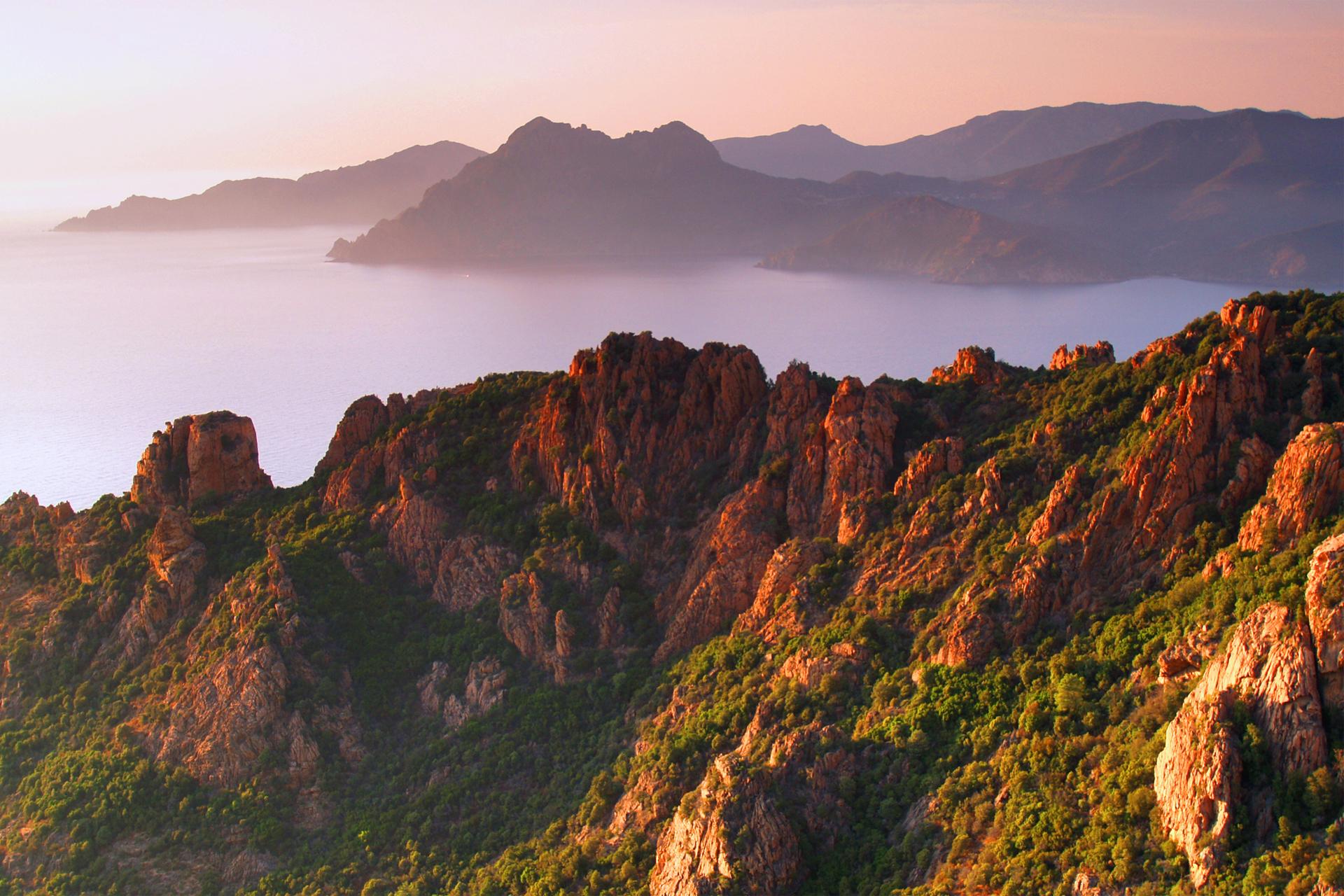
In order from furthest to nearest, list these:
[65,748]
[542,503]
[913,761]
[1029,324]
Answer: [1029,324] → [542,503] → [65,748] → [913,761]

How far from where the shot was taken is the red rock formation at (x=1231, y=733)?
25969 millimetres

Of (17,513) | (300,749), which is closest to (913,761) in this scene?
(300,749)

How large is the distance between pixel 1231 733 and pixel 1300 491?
779cm

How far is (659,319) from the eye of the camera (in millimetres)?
172500

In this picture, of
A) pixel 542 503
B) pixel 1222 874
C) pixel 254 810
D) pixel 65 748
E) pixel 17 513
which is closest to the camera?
pixel 1222 874

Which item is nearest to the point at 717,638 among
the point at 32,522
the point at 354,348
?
the point at 32,522

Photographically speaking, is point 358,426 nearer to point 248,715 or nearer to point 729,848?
point 248,715

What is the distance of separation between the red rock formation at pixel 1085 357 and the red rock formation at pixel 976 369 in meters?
1.83

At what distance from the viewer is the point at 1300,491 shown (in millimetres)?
31578

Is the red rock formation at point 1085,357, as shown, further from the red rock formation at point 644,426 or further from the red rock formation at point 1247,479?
the red rock formation at point 1247,479

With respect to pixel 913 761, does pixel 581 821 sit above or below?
below

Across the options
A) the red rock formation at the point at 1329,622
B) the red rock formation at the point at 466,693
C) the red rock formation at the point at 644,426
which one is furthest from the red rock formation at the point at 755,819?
the red rock formation at the point at 644,426

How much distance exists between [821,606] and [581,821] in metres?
9.13

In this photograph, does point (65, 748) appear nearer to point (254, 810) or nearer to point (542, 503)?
point (254, 810)
